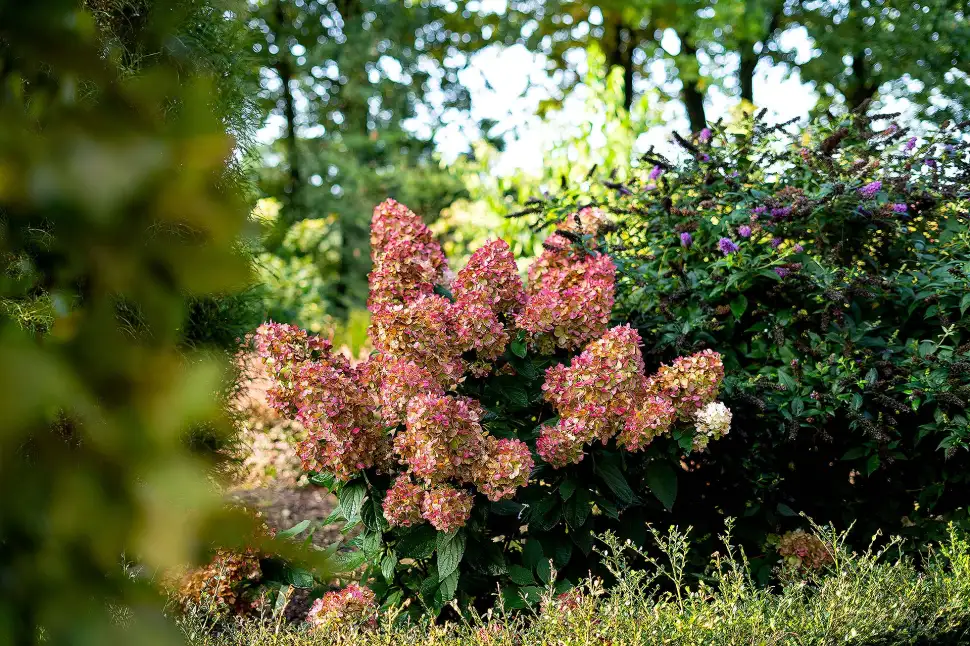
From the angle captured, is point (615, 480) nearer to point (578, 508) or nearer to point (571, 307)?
point (578, 508)

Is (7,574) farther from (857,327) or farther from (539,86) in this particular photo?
(539,86)

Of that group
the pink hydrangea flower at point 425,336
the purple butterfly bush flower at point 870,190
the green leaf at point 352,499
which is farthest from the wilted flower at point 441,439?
the purple butterfly bush flower at point 870,190

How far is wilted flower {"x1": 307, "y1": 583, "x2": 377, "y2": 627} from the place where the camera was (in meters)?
3.00

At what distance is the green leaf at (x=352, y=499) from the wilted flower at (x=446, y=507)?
0.97 ft

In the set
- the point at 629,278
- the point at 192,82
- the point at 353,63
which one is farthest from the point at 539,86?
the point at 192,82

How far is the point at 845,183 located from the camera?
12.3 ft

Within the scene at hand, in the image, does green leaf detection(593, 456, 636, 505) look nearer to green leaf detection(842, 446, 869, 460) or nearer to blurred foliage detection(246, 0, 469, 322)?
green leaf detection(842, 446, 869, 460)

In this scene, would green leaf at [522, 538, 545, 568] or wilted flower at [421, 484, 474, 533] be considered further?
green leaf at [522, 538, 545, 568]

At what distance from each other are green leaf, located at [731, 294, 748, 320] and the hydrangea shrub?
60 cm

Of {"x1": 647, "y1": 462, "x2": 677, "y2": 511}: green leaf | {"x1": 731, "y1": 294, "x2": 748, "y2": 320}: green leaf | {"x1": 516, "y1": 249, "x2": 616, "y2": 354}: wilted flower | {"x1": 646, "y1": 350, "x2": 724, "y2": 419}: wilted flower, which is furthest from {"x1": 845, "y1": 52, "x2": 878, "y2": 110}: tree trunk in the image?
{"x1": 647, "y1": 462, "x2": 677, "y2": 511}: green leaf

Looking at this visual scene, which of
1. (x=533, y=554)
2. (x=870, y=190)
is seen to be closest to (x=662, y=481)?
(x=533, y=554)

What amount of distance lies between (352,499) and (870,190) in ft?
7.79

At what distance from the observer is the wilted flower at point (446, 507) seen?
279 cm

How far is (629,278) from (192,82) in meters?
3.36
